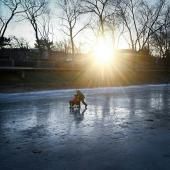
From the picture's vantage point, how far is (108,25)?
5934 cm

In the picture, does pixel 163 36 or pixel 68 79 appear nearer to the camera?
pixel 68 79

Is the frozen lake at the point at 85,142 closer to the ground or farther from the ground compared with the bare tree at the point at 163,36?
closer to the ground

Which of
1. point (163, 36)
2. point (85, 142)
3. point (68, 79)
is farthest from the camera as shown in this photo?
point (163, 36)

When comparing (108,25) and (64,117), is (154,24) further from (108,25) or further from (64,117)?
(64,117)

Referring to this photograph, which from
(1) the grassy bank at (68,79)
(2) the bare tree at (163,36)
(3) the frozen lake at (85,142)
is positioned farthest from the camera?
(2) the bare tree at (163,36)

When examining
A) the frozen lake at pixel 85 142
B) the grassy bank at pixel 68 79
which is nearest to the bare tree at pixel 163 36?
the grassy bank at pixel 68 79

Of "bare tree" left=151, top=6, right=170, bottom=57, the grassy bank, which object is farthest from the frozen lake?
"bare tree" left=151, top=6, right=170, bottom=57

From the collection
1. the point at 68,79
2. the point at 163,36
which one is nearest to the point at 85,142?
the point at 68,79

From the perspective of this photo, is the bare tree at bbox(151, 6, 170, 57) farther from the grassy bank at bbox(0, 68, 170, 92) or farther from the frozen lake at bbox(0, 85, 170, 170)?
the frozen lake at bbox(0, 85, 170, 170)

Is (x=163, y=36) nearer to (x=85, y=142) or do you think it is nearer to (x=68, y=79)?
(x=68, y=79)

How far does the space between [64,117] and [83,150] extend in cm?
510

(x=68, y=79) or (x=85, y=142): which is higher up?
(x=68, y=79)

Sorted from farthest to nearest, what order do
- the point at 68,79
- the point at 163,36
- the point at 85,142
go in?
the point at 163,36 < the point at 68,79 < the point at 85,142

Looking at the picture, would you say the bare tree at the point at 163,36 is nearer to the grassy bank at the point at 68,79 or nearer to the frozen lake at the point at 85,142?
the grassy bank at the point at 68,79
